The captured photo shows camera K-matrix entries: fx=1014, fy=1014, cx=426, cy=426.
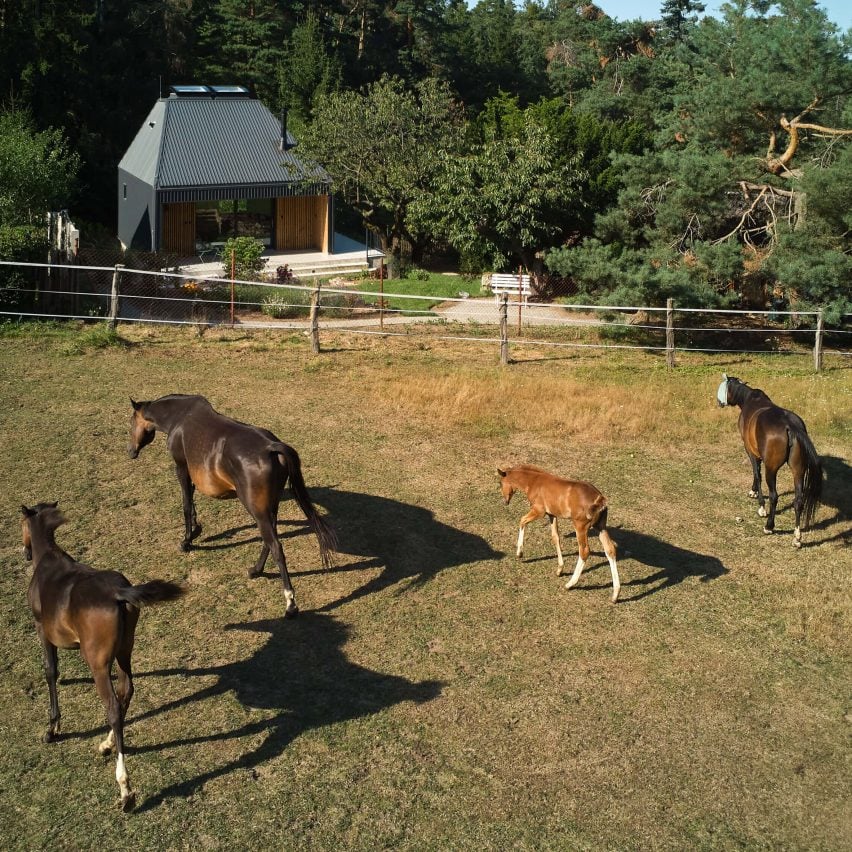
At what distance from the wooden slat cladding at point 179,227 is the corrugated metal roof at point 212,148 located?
102 cm

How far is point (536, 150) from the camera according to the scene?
2356 cm

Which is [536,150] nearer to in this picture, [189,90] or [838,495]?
[189,90]

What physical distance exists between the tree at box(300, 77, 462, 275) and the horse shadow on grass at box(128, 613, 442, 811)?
63.4ft

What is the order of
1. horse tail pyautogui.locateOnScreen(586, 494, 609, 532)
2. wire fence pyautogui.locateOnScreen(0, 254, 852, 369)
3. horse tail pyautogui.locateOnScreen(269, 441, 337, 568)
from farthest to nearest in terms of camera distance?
wire fence pyautogui.locateOnScreen(0, 254, 852, 369) < horse tail pyautogui.locateOnScreen(586, 494, 609, 532) < horse tail pyautogui.locateOnScreen(269, 441, 337, 568)

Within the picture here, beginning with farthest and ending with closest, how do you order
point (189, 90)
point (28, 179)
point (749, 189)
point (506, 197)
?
point (189, 90) < point (506, 197) < point (28, 179) < point (749, 189)

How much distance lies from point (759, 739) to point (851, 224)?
44.1ft

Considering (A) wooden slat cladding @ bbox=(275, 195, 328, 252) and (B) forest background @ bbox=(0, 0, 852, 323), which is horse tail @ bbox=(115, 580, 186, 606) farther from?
(A) wooden slat cladding @ bbox=(275, 195, 328, 252)

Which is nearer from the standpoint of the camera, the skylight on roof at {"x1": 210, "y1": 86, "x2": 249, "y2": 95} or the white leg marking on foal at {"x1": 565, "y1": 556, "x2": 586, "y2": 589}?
the white leg marking on foal at {"x1": 565, "y1": 556, "x2": 586, "y2": 589}

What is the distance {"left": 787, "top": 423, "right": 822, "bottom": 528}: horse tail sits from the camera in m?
9.81

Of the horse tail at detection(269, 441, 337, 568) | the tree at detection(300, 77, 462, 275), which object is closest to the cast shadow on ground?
the horse tail at detection(269, 441, 337, 568)

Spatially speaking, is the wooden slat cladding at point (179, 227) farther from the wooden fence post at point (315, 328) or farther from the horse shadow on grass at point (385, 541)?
the horse shadow on grass at point (385, 541)

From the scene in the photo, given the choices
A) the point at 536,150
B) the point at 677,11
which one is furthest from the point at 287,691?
the point at 677,11

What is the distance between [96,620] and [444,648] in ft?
9.01

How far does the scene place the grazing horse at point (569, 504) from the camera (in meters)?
8.43
